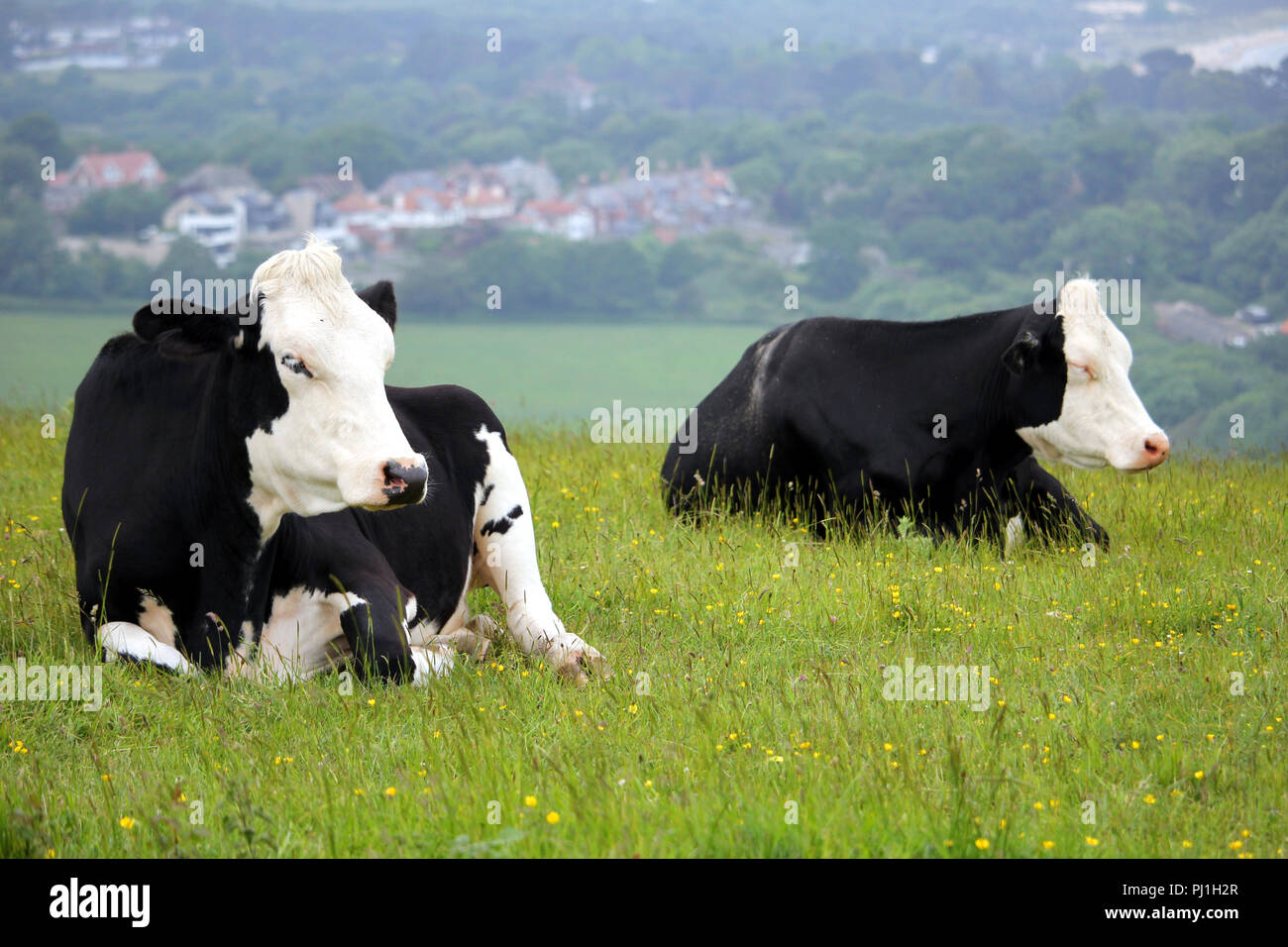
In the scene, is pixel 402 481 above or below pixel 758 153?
below

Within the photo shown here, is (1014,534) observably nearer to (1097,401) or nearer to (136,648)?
(1097,401)

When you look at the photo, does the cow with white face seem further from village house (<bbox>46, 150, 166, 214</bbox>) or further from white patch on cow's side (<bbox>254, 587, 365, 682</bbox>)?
village house (<bbox>46, 150, 166, 214</bbox>)

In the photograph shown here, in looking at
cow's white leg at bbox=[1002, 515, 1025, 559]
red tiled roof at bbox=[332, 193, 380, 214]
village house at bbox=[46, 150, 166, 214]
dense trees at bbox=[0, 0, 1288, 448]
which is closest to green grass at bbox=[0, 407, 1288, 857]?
cow's white leg at bbox=[1002, 515, 1025, 559]

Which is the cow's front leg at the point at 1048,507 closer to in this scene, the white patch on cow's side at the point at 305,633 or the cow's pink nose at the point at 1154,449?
the cow's pink nose at the point at 1154,449

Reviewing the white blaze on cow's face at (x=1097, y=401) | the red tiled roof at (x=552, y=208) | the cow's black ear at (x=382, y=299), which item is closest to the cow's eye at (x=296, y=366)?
the cow's black ear at (x=382, y=299)

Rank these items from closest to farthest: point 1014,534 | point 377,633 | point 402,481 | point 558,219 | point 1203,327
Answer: point 402,481
point 377,633
point 1014,534
point 1203,327
point 558,219

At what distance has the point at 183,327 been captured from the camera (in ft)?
17.4

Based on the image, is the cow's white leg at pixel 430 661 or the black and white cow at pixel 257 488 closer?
the black and white cow at pixel 257 488

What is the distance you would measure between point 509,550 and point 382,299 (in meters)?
1.60

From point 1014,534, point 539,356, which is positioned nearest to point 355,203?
point 539,356

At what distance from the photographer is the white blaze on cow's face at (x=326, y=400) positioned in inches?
196

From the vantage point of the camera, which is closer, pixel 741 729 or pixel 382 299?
pixel 741 729

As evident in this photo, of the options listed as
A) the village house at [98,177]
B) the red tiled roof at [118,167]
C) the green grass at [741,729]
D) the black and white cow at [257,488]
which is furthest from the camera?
the red tiled roof at [118,167]

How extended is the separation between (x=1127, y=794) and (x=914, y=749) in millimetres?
724
